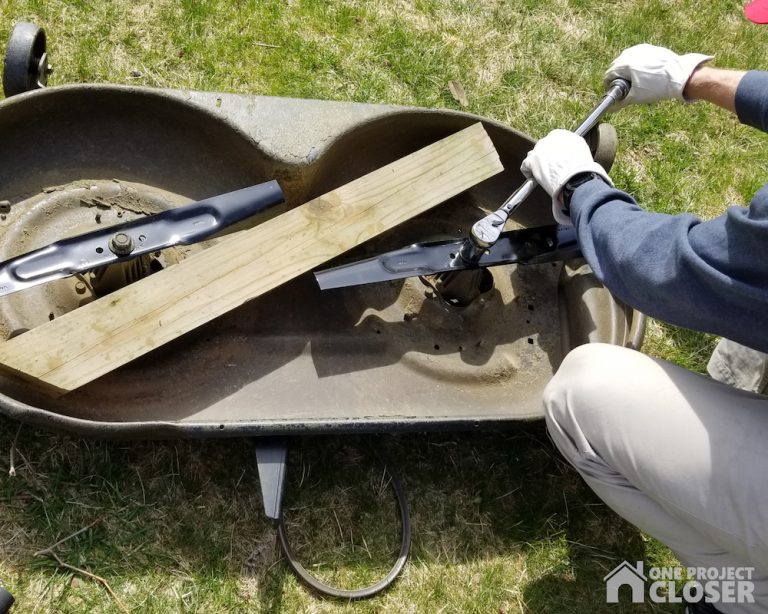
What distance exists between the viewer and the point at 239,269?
182cm

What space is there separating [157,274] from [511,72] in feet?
6.05

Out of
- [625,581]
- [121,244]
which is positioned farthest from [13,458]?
[625,581]

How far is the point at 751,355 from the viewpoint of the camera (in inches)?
79.7

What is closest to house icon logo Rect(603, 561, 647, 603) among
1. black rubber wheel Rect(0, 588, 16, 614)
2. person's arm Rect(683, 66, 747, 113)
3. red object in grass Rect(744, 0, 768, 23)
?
person's arm Rect(683, 66, 747, 113)

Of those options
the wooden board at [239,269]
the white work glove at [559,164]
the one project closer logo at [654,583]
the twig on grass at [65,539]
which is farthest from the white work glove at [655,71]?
the twig on grass at [65,539]

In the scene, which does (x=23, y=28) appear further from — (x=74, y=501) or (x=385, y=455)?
(x=385, y=455)

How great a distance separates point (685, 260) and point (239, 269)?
1.07m

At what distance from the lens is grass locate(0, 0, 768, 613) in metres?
1.85

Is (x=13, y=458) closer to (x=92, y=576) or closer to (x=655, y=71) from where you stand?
(x=92, y=576)

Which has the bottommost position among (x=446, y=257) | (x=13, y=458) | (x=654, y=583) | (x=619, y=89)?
(x=654, y=583)

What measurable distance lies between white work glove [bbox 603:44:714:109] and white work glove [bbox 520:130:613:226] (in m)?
0.32

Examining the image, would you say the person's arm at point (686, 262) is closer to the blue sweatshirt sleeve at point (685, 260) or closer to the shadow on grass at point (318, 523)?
the blue sweatshirt sleeve at point (685, 260)

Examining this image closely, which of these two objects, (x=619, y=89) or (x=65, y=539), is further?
(x=619, y=89)

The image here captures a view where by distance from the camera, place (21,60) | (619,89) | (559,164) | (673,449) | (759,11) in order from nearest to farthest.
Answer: (673,449) < (559,164) < (21,60) < (619,89) < (759,11)
